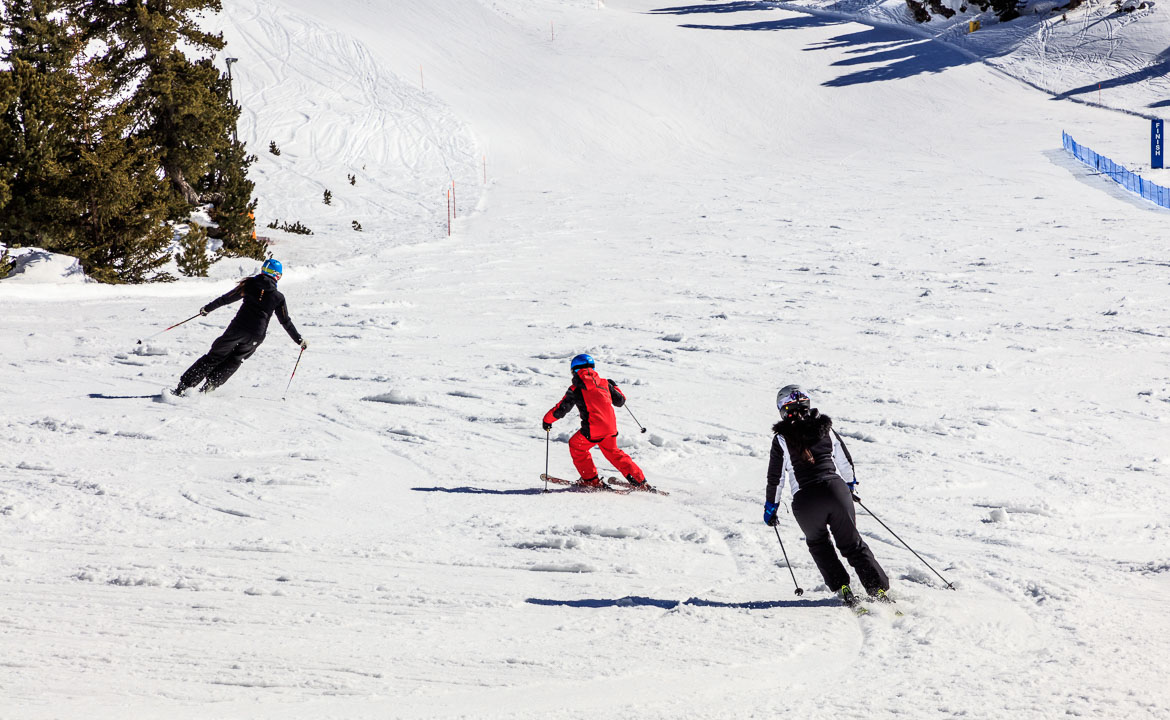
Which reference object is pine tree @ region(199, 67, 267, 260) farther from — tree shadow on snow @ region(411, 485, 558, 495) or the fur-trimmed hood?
the fur-trimmed hood

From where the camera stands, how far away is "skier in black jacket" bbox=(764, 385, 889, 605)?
5824 mm

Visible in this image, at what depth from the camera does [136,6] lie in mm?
23453

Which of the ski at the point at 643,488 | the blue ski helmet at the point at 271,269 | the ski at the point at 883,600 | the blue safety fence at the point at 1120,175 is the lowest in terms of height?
the blue safety fence at the point at 1120,175

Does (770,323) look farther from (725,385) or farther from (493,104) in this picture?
(493,104)

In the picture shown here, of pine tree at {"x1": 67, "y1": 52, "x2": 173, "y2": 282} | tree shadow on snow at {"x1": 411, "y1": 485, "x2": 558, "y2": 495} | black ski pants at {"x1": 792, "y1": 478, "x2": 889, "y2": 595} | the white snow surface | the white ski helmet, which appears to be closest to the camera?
the white snow surface

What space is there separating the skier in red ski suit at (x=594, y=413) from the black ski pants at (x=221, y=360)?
14.9 ft

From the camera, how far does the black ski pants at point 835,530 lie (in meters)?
5.81

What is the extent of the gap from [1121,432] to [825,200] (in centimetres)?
2118

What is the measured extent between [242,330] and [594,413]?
4.87 meters

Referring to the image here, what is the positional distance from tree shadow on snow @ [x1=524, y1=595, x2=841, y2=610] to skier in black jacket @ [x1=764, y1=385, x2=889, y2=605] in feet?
0.69

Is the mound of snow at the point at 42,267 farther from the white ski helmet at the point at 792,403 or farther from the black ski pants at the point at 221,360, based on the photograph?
the white ski helmet at the point at 792,403

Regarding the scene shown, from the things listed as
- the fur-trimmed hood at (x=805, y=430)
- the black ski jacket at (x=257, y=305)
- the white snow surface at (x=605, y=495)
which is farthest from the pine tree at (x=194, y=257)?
→ the fur-trimmed hood at (x=805, y=430)

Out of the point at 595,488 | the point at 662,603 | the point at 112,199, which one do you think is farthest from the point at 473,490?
the point at 112,199

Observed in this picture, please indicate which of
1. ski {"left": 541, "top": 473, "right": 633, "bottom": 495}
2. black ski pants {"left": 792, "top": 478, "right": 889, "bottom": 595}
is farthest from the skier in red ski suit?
black ski pants {"left": 792, "top": 478, "right": 889, "bottom": 595}
